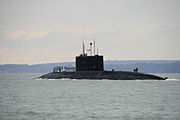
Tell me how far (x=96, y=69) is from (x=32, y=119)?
38.8 m

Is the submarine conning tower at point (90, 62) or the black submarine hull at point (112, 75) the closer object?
the black submarine hull at point (112, 75)

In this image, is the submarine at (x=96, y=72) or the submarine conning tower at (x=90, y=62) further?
the submarine conning tower at (x=90, y=62)

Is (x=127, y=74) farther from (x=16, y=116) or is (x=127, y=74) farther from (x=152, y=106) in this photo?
(x=16, y=116)

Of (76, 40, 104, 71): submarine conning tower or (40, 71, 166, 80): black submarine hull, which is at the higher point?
(76, 40, 104, 71): submarine conning tower

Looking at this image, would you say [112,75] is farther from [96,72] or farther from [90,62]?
[90,62]

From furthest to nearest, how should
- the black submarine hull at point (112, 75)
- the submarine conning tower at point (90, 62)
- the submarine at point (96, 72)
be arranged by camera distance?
the submarine conning tower at point (90, 62)
the submarine at point (96, 72)
the black submarine hull at point (112, 75)

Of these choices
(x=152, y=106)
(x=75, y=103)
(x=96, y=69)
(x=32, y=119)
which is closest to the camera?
(x=32, y=119)

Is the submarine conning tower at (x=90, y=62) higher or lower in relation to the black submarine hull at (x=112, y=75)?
higher

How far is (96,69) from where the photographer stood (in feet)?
198

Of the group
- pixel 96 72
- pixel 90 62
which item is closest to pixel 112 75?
pixel 96 72

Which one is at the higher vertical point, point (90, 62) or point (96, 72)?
point (90, 62)

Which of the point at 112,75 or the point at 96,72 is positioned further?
the point at 96,72

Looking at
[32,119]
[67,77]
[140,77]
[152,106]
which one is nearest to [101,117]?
[32,119]

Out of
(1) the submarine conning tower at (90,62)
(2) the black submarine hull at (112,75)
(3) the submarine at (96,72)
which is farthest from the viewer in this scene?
(1) the submarine conning tower at (90,62)
